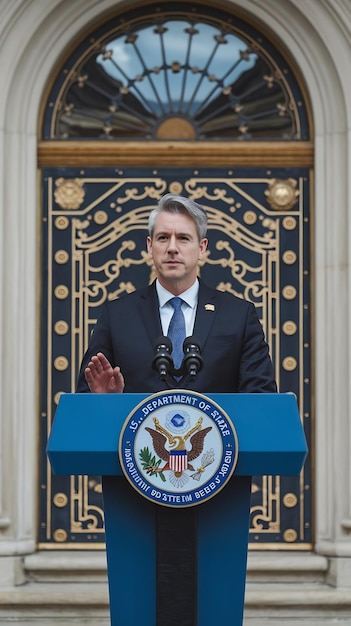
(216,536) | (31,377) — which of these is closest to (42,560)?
(31,377)

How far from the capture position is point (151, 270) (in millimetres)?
7582

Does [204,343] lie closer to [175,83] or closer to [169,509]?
[169,509]

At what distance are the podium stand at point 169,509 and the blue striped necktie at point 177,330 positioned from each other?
0.38 meters

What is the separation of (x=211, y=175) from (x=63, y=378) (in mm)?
1455

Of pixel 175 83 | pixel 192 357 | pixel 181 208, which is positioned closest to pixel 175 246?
pixel 181 208

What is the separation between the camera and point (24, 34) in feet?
24.2

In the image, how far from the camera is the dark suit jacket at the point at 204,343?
4.13 metres

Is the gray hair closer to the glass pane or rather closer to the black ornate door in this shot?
the black ornate door

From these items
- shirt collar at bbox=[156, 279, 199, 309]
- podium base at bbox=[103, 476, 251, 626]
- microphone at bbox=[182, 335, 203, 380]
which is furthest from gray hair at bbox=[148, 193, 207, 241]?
podium base at bbox=[103, 476, 251, 626]

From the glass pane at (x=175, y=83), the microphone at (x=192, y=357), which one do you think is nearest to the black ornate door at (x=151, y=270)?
the glass pane at (x=175, y=83)

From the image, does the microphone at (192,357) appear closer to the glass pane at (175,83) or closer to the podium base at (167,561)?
the podium base at (167,561)

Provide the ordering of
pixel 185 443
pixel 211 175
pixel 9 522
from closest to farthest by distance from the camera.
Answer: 1. pixel 185 443
2. pixel 9 522
3. pixel 211 175

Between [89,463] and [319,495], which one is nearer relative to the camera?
[89,463]

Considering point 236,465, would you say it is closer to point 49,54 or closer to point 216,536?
point 216,536
